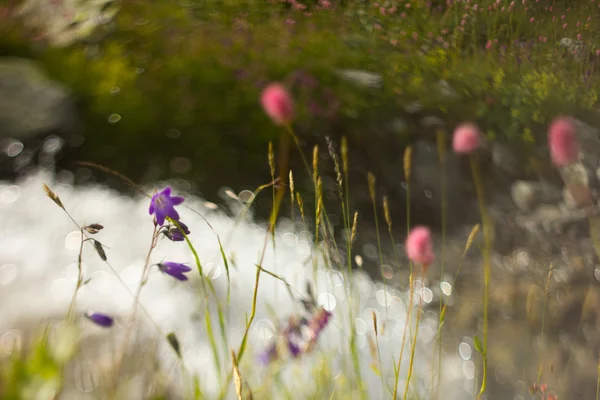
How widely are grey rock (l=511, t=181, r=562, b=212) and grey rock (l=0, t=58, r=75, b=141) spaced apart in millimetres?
2701

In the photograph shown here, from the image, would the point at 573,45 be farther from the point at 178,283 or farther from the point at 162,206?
the point at 178,283

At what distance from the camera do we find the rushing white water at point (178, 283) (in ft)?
5.64

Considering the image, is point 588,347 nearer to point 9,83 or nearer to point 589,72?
point 589,72

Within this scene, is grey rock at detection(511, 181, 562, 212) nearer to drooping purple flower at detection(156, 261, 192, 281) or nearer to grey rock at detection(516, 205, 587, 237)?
grey rock at detection(516, 205, 587, 237)

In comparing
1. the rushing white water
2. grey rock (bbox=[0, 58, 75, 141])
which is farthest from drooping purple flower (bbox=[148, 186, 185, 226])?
grey rock (bbox=[0, 58, 75, 141])

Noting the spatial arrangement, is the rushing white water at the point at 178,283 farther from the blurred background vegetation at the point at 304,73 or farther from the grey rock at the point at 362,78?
the grey rock at the point at 362,78

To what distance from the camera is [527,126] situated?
6.28 ft

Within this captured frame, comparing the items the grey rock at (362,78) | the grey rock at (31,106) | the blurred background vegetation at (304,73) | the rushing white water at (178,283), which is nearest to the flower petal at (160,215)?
the rushing white water at (178,283)

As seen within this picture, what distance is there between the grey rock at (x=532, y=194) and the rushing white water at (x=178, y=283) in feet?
1.91

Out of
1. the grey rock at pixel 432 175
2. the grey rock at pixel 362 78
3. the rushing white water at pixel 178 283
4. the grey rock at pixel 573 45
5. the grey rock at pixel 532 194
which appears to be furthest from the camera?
the grey rock at pixel 362 78

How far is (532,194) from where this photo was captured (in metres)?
1.95

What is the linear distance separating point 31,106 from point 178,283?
2.11m

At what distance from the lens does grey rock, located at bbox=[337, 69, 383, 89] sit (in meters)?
2.56

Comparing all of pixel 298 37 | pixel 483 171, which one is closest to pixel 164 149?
pixel 298 37
